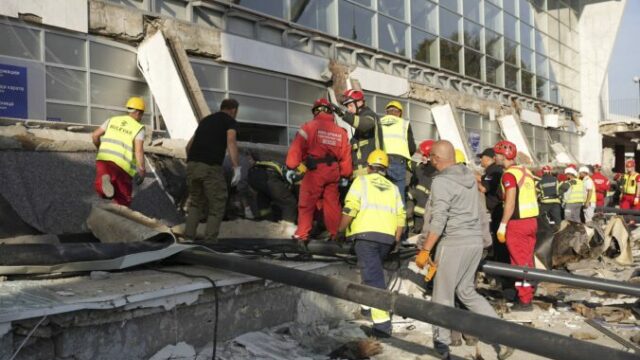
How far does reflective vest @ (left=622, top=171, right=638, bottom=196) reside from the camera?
15.7 meters

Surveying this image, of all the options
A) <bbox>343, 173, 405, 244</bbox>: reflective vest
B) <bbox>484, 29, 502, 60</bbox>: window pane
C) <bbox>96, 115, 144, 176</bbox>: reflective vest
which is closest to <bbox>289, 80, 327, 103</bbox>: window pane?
<bbox>96, 115, 144, 176</bbox>: reflective vest

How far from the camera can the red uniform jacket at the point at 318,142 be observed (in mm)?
6320

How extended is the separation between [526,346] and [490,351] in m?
2.56

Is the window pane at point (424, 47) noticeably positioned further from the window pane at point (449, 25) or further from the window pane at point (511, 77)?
the window pane at point (511, 77)

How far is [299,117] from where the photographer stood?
1299 cm

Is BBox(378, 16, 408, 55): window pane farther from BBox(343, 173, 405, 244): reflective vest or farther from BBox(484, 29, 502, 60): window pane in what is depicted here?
BBox(343, 173, 405, 244): reflective vest

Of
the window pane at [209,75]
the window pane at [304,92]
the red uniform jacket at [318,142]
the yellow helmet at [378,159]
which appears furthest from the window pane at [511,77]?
the yellow helmet at [378,159]

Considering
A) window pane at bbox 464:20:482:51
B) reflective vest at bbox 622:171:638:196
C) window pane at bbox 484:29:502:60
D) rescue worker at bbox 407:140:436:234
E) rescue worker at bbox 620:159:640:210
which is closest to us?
rescue worker at bbox 407:140:436:234

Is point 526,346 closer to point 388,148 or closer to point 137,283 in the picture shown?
point 137,283

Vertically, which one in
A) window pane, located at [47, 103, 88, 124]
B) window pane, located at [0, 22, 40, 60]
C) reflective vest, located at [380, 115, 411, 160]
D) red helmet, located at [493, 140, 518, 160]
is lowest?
red helmet, located at [493, 140, 518, 160]

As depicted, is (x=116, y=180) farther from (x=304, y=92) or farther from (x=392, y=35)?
(x=392, y=35)

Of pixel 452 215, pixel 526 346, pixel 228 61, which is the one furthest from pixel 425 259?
pixel 228 61

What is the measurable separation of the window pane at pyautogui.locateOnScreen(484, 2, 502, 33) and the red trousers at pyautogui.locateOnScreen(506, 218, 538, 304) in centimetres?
1683

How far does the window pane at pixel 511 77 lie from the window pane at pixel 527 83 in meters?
0.83
